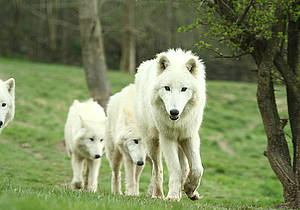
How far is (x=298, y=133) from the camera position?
708 cm

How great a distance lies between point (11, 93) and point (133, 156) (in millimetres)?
2469

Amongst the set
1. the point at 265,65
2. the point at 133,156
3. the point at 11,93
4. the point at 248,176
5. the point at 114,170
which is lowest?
the point at 248,176

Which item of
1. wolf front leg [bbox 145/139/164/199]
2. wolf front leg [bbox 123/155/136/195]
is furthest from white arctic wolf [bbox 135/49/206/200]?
wolf front leg [bbox 123/155/136/195]

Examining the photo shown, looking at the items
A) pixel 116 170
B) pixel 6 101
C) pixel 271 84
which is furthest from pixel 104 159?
pixel 271 84

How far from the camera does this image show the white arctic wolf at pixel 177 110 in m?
5.60

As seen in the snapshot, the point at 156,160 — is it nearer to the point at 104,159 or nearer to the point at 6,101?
the point at 6,101

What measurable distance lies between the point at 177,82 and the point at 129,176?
295 centimetres

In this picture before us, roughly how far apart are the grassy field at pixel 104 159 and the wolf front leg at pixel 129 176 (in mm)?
876

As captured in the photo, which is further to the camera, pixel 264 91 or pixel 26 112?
pixel 26 112

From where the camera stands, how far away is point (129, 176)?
7922 mm

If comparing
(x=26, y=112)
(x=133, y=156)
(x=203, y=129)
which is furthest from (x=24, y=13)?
(x=133, y=156)

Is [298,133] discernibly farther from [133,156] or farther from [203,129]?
[203,129]

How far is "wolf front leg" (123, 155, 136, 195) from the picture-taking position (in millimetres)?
7781

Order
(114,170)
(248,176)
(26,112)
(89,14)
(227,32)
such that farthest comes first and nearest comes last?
(26,112)
(89,14)
(248,176)
(114,170)
(227,32)
